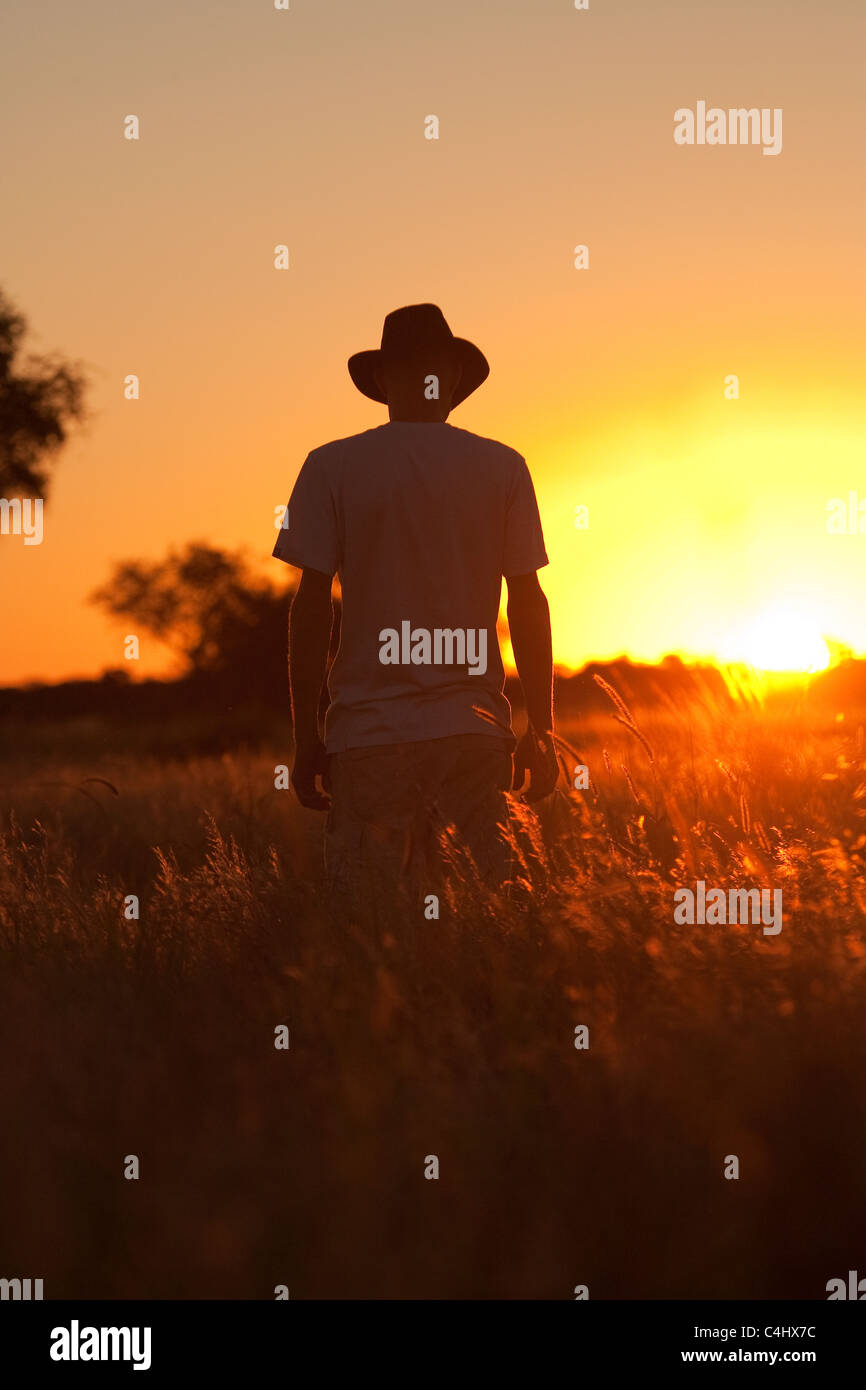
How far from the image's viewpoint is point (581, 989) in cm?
348

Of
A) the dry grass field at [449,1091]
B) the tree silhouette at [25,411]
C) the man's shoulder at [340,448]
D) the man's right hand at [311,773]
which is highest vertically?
the tree silhouette at [25,411]

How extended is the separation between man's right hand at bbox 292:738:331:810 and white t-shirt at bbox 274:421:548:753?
127 millimetres

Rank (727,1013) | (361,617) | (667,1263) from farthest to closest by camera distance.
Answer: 1. (361,617)
2. (727,1013)
3. (667,1263)

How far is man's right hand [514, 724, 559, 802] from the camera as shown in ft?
14.9

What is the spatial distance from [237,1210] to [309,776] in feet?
6.10

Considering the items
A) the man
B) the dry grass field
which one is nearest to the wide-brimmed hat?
the man

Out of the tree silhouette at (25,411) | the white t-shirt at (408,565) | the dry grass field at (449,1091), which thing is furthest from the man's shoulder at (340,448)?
the tree silhouette at (25,411)

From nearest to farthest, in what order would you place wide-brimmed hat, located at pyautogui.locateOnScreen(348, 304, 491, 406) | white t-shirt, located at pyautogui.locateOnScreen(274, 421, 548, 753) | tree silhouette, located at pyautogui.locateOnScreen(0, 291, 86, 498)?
1. white t-shirt, located at pyautogui.locateOnScreen(274, 421, 548, 753)
2. wide-brimmed hat, located at pyautogui.locateOnScreen(348, 304, 491, 406)
3. tree silhouette, located at pyautogui.locateOnScreen(0, 291, 86, 498)

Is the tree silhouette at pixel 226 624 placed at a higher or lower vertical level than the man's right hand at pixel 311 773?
higher

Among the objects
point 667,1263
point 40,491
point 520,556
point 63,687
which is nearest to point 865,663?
point 520,556

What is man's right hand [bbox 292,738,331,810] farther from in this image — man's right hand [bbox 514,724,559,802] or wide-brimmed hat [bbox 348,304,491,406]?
wide-brimmed hat [bbox 348,304,491,406]

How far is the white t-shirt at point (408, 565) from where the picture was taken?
412cm

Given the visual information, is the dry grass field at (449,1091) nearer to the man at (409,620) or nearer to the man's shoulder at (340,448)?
the man at (409,620)

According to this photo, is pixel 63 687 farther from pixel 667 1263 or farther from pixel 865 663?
pixel 667 1263
